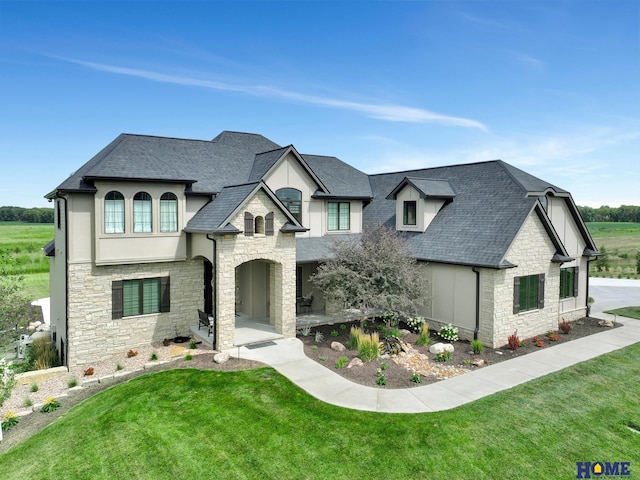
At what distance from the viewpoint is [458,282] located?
58.8ft

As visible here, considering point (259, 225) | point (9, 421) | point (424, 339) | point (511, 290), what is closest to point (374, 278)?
point (424, 339)

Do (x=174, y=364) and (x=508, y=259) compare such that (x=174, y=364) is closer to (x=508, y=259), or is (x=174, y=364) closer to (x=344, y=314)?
(x=344, y=314)

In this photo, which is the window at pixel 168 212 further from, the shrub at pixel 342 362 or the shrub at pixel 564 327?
the shrub at pixel 564 327

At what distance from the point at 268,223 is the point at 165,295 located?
5.60 meters

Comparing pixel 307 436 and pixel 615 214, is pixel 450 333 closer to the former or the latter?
pixel 307 436

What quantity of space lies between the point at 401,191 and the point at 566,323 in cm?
1059

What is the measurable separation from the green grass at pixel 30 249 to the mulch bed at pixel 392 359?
74.8 feet

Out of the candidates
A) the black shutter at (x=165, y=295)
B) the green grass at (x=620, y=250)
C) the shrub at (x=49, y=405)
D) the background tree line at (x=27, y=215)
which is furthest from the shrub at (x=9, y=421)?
the background tree line at (x=27, y=215)

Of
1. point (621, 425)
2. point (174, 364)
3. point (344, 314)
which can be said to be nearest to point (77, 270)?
point (174, 364)

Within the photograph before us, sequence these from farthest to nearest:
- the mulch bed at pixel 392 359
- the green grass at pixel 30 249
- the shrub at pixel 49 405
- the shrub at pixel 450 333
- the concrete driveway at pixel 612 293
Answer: the green grass at pixel 30 249, the concrete driveway at pixel 612 293, the shrub at pixel 450 333, the mulch bed at pixel 392 359, the shrub at pixel 49 405

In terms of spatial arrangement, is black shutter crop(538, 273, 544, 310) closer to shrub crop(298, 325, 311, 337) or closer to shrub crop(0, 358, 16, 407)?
shrub crop(298, 325, 311, 337)

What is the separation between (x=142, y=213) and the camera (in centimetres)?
1656

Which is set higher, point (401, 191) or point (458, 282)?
point (401, 191)

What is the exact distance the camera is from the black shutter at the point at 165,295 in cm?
1728
